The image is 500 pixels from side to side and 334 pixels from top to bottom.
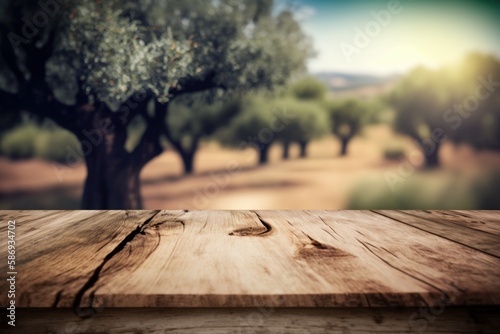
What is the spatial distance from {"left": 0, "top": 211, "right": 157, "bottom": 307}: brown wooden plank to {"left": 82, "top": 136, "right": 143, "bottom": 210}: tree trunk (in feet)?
3.41

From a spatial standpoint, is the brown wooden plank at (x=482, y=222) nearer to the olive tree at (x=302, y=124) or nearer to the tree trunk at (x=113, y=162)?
the olive tree at (x=302, y=124)

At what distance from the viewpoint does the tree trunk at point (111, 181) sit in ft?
9.71

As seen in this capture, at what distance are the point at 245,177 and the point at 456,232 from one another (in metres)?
1.81

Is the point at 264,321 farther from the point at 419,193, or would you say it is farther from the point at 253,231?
the point at 419,193

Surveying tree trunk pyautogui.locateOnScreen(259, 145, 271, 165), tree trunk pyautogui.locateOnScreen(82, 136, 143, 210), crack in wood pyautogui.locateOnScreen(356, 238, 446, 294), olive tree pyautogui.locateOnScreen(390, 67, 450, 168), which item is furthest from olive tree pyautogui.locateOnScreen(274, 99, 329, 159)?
crack in wood pyautogui.locateOnScreen(356, 238, 446, 294)

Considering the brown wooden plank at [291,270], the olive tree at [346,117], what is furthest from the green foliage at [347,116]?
the brown wooden plank at [291,270]

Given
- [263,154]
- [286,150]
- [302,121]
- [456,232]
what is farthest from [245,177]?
[456,232]

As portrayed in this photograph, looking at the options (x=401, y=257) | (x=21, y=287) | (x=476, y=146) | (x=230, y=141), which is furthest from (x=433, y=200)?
(x=21, y=287)

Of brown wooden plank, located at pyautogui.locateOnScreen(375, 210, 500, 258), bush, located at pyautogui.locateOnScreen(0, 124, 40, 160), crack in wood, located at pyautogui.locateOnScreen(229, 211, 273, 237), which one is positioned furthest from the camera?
bush, located at pyautogui.locateOnScreen(0, 124, 40, 160)

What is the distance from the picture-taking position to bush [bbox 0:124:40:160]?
2900 millimetres

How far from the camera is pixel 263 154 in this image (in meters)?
3.10

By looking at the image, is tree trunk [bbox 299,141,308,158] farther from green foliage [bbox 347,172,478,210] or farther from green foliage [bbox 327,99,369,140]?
green foliage [bbox 347,172,478,210]

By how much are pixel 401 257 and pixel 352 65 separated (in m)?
2.28

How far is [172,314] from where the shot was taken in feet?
2.54
